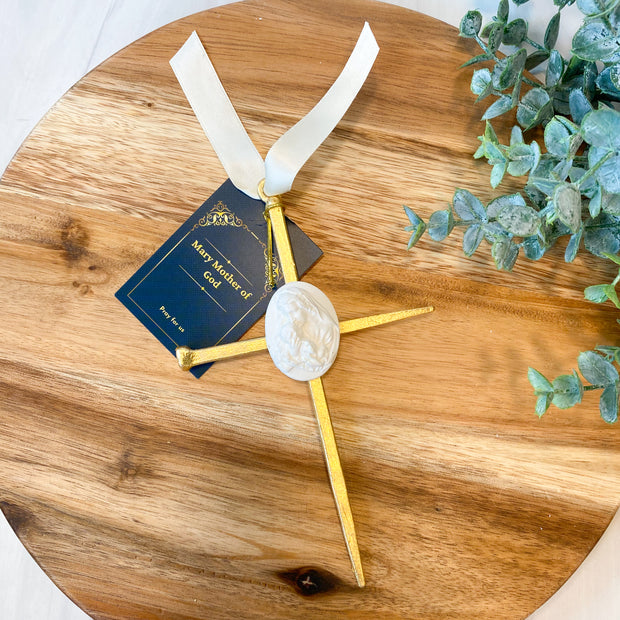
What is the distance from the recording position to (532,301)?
627 millimetres

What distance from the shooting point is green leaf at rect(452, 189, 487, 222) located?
565 millimetres

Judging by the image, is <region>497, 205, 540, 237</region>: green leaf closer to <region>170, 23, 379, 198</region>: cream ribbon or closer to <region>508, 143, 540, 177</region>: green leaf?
<region>508, 143, 540, 177</region>: green leaf

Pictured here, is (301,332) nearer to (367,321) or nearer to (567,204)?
(367,321)

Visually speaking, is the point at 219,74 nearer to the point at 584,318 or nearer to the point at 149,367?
the point at 149,367

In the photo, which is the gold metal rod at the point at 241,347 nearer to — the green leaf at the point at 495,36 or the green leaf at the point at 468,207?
the green leaf at the point at 468,207

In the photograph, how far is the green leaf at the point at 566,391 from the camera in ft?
1.68

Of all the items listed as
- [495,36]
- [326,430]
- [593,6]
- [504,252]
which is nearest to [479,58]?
[495,36]

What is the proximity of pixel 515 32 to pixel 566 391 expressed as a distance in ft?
1.49

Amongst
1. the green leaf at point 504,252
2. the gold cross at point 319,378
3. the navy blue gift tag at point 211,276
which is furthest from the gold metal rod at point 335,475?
the green leaf at point 504,252

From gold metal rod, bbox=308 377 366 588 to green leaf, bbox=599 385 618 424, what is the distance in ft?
0.91

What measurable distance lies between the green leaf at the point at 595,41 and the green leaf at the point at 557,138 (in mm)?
75

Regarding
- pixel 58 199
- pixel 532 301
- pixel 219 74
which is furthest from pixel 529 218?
pixel 58 199

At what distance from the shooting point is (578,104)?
57cm

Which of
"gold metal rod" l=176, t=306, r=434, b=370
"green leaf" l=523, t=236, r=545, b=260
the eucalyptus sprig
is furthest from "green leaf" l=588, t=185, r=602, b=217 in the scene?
"gold metal rod" l=176, t=306, r=434, b=370
